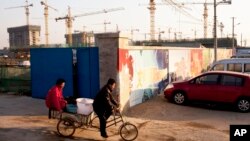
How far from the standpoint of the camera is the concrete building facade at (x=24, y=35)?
160m

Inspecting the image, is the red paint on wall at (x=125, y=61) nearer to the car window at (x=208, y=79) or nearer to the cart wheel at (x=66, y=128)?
the car window at (x=208, y=79)

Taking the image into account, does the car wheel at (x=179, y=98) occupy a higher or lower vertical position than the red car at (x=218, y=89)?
lower

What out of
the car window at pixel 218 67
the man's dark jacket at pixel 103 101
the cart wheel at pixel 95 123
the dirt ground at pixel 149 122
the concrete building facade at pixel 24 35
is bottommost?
the dirt ground at pixel 149 122

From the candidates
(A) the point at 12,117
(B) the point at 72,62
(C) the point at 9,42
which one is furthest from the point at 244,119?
(C) the point at 9,42

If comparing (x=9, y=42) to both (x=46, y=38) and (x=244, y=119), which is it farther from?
(x=244, y=119)

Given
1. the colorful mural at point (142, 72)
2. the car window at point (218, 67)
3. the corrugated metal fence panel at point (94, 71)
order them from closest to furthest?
the colorful mural at point (142, 72) < the corrugated metal fence panel at point (94, 71) < the car window at point (218, 67)

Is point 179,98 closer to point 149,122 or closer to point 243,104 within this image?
point 243,104

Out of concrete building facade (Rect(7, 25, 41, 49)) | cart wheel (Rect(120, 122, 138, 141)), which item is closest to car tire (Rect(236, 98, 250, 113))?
cart wheel (Rect(120, 122, 138, 141))

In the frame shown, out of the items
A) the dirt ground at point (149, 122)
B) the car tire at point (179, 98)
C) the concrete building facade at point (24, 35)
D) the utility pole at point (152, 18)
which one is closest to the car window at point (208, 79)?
the car tire at point (179, 98)

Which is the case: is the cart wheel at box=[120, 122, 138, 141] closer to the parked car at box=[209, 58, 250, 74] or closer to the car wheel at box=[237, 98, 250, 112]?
the car wheel at box=[237, 98, 250, 112]

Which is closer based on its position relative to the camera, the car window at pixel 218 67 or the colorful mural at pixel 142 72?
the colorful mural at pixel 142 72

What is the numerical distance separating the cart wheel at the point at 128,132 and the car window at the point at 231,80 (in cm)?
542

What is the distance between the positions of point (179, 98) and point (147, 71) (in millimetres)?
1746

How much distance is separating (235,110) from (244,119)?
1.30 m
